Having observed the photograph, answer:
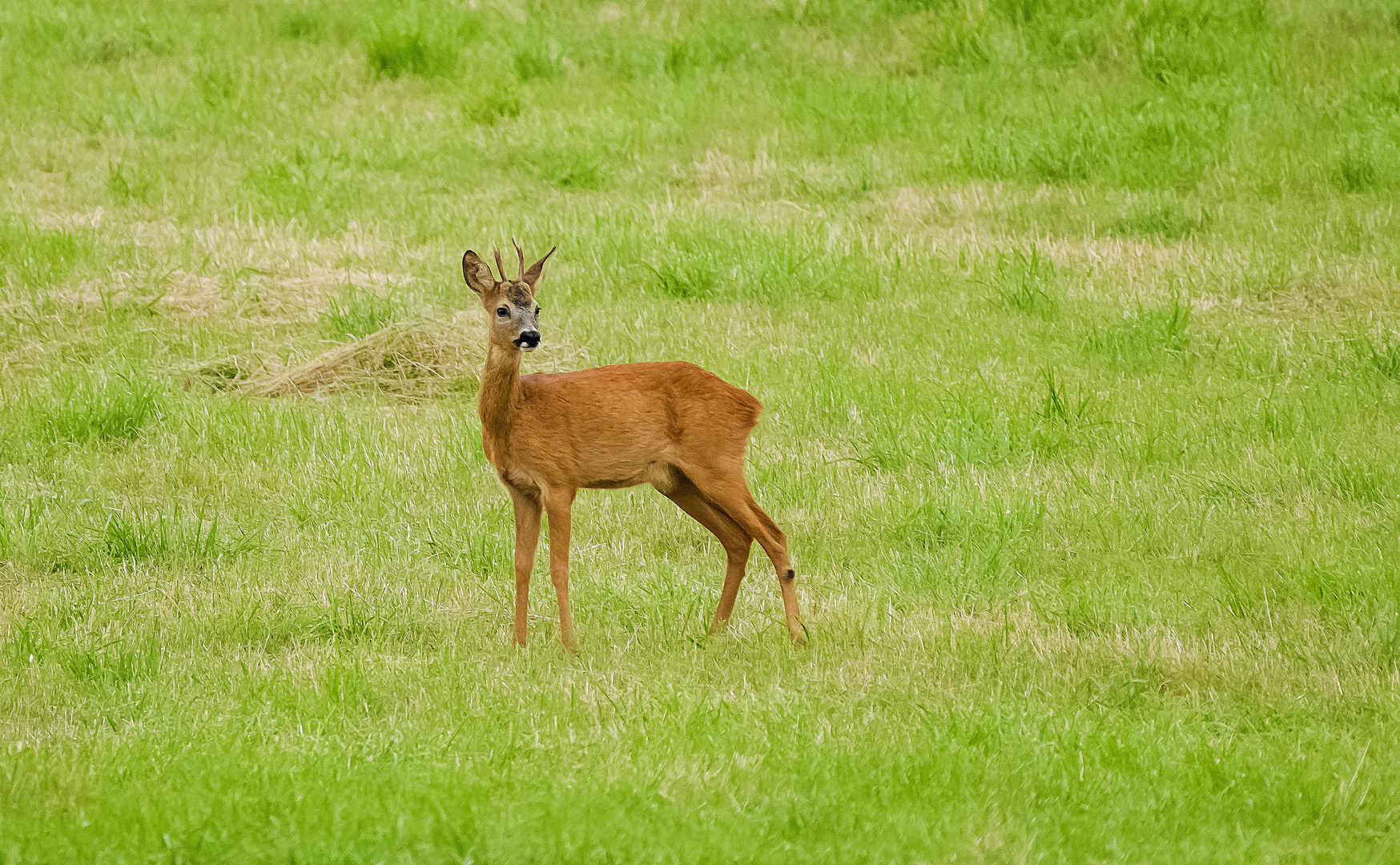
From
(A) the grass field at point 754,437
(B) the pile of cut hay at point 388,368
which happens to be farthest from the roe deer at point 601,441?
(B) the pile of cut hay at point 388,368

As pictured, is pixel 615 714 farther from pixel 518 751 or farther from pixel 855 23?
pixel 855 23

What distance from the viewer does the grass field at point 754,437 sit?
4336mm

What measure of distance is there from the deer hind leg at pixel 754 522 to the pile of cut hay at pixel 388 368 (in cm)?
384

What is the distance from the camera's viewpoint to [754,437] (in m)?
8.30

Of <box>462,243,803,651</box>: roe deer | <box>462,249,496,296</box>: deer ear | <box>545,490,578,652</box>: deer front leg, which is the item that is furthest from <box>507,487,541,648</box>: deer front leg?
<box>462,249,496,296</box>: deer ear

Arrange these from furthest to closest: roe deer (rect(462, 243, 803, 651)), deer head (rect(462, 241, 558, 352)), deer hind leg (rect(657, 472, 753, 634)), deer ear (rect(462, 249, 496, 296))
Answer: deer hind leg (rect(657, 472, 753, 634)) < roe deer (rect(462, 243, 803, 651)) < deer ear (rect(462, 249, 496, 296)) < deer head (rect(462, 241, 558, 352))

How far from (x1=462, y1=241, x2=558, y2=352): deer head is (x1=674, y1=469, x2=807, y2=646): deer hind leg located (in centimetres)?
84

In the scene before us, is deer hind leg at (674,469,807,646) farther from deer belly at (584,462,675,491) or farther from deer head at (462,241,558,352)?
deer head at (462,241,558,352)

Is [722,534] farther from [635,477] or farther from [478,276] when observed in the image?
[478,276]

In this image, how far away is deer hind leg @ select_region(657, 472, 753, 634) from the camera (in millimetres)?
5754

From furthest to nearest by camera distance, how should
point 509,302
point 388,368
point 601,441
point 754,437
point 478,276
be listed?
point 388,368 → point 754,437 → point 601,441 → point 478,276 → point 509,302

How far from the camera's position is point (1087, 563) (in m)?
6.46

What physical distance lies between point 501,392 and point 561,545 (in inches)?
23.1

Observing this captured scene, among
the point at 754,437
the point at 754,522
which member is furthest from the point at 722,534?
the point at 754,437
